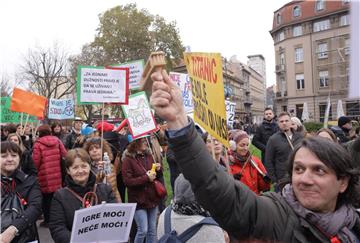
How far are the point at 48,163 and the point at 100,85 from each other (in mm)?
1620

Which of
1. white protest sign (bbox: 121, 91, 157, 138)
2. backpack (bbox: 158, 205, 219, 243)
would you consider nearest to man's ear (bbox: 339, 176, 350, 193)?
backpack (bbox: 158, 205, 219, 243)

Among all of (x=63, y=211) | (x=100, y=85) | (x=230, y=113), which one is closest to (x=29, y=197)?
(x=63, y=211)

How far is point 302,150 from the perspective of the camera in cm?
183

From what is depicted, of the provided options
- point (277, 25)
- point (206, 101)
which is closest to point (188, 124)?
point (206, 101)

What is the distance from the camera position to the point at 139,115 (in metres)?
6.43

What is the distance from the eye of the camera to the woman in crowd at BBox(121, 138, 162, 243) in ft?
16.5

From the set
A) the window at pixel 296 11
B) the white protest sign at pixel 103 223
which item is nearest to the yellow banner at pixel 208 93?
the white protest sign at pixel 103 223

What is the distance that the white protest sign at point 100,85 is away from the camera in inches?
227

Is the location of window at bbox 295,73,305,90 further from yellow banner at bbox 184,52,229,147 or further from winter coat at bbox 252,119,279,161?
yellow banner at bbox 184,52,229,147

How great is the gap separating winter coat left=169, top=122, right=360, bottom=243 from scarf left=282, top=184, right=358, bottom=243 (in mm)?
26

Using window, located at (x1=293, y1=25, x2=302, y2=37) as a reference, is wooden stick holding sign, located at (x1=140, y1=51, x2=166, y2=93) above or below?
below

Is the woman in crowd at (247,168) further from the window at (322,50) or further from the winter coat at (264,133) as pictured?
the window at (322,50)

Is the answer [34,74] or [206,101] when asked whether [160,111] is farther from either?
[34,74]

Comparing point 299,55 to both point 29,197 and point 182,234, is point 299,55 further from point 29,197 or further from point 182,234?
point 182,234
